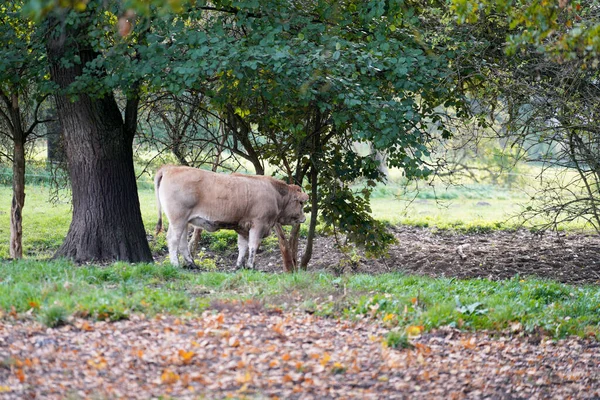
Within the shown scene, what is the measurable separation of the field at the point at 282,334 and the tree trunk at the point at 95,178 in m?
2.10

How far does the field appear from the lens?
264 inches

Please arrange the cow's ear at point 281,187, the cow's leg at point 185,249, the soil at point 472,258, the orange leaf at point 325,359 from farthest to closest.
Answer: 1. the soil at point 472,258
2. the cow's ear at point 281,187
3. the cow's leg at point 185,249
4. the orange leaf at point 325,359

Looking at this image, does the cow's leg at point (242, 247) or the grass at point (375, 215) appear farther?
the grass at point (375, 215)

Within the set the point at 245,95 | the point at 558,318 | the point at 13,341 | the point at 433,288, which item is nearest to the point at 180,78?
the point at 245,95

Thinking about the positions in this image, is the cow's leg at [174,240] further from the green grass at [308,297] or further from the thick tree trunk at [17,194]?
the thick tree trunk at [17,194]

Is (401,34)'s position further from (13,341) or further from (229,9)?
(13,341)

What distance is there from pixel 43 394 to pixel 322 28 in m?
7.93

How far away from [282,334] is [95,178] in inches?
251

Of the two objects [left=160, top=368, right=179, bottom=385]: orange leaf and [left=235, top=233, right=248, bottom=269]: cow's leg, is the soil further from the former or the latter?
[left=160, top=368, right=179, bottom=385]: orange leaf

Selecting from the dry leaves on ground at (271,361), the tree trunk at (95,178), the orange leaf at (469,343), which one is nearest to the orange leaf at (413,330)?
the dry leaves on ground at (271,361)

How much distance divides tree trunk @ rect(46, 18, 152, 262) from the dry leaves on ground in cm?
508

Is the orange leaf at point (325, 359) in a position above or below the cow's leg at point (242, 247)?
below

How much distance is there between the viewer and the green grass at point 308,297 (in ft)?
27.4

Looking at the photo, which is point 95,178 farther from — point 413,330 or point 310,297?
point 413,330
